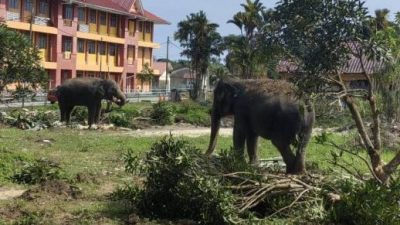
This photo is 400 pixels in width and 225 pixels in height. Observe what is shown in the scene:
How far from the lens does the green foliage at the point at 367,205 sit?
722 cm

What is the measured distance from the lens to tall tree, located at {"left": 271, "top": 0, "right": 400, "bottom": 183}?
286 inches

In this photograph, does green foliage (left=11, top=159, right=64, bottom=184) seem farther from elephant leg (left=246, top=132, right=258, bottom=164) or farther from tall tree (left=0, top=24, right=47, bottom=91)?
elephant leg (left=246, top=132, right=258, bottom=164)

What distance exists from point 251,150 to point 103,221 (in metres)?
5.02

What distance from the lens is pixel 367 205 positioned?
7.32m

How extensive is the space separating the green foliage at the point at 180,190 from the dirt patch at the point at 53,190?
4.36ft

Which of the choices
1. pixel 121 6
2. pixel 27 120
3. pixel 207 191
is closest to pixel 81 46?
pixel 121 6

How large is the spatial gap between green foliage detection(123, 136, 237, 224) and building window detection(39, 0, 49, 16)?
4205 centimetres

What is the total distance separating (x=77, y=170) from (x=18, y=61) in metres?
2.20

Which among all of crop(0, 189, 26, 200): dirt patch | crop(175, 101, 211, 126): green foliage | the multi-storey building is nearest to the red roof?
the multi-storey building

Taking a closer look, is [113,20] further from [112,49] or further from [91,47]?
[91,47]

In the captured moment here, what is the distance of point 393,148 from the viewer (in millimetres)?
19109

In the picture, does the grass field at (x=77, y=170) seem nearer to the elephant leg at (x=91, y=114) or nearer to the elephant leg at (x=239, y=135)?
the elephant leg at (x=239, y=135)

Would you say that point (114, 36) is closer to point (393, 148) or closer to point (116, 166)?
point (393, 148)

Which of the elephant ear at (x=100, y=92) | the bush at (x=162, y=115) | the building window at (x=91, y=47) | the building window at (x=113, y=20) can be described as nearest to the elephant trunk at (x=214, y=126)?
the elephant ear at (x=100, y=92)
